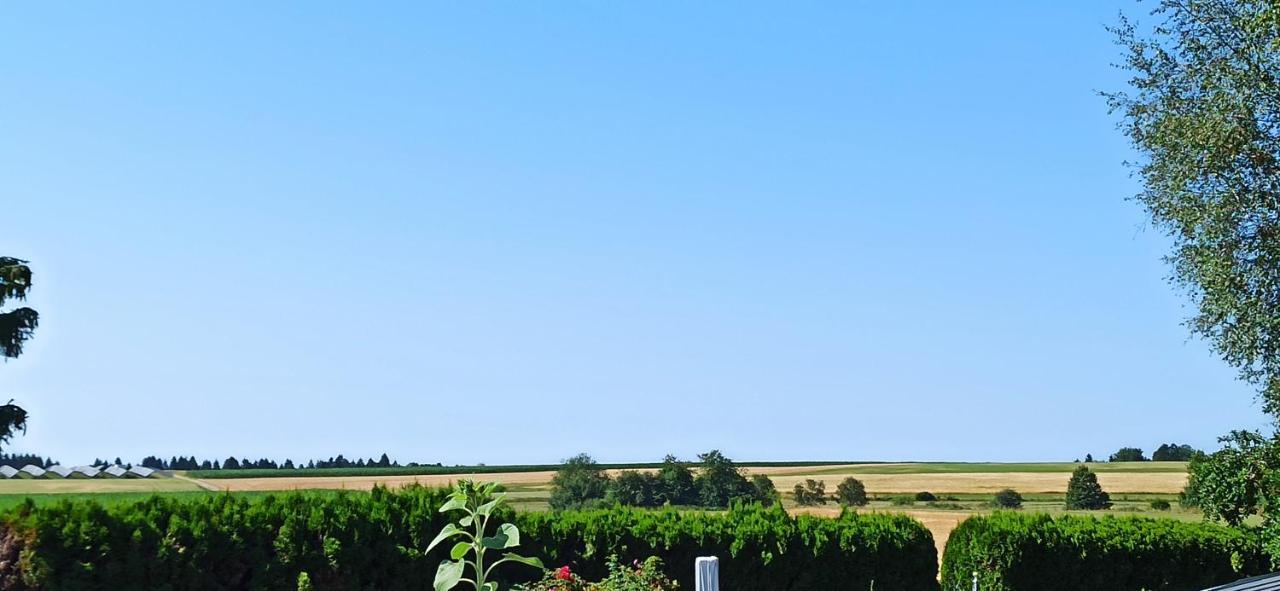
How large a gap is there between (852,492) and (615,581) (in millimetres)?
17574

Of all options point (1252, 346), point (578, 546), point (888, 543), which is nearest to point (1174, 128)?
point (1252, 346)

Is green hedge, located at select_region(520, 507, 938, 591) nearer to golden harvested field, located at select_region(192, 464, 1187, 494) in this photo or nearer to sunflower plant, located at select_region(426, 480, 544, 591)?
sunflower plant, located at select_region(426, 480, 544, 591)

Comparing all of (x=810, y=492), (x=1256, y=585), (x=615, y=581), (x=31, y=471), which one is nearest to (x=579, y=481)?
(x=810, y=492)

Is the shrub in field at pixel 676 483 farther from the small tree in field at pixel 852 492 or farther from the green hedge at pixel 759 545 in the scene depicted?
the small tree in field at pixel 852 492

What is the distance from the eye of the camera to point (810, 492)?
1051 inches

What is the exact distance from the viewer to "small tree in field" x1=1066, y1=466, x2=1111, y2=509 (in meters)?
25.7

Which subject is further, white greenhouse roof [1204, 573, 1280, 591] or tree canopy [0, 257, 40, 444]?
tree canopy [0, 257, 40, 444]

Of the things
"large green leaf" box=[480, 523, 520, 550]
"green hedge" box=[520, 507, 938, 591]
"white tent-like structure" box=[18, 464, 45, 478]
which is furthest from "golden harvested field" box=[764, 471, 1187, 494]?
"large green leaf" box=[480, 523, 520, 550]

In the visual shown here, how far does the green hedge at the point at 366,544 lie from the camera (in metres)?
10.3

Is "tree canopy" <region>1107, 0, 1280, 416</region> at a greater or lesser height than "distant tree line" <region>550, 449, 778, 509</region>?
greater

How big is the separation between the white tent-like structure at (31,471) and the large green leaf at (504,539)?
100.0 feet

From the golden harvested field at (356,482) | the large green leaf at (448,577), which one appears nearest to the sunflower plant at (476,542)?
the large green leaf at (448,577)

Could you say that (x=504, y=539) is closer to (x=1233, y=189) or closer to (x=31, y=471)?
(x=1233, y=189)

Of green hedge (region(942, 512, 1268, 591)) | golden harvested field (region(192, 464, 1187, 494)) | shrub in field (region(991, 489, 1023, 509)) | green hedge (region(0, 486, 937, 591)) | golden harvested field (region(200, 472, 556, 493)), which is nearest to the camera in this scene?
green hedge (region(0, 486, 937, 591))
